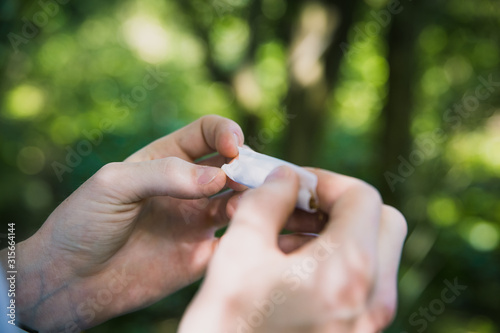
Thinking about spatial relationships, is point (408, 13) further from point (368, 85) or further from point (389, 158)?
point (368, 85)

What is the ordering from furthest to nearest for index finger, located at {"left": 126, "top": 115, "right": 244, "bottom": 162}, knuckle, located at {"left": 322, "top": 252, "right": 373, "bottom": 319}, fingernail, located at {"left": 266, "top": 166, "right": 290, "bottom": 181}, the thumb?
index finger, located at {"left": 126, "top": 115, "right": 244, "bottom": 162} → the thumb → fingernail, located at {"left": 266, "top": 166, "right": 290, "bottom": 181} → knuckle, located at {"left": 322, "top": 252, "right": 373, "bottom": 319}

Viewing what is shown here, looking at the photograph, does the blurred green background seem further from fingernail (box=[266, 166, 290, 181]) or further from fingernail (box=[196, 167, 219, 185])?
fingernail (box=[266, 166, 290, 181])

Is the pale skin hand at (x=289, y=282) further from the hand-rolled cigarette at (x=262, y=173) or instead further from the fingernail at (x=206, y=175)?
the fingernail at (x=206, y=175)

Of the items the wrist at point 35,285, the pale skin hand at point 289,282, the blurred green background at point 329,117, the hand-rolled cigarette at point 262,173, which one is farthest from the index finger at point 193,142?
the blurred green background at point 329,117

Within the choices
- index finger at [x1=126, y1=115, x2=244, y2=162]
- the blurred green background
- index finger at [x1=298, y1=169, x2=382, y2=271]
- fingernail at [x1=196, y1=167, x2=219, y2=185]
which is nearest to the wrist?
index finger at [x1=126, y1=115, x2=244, y2=162]

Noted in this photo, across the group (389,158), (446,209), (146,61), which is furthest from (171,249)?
(146,61)

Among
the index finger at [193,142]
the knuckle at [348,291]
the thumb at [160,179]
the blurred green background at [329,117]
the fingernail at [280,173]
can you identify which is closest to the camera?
the knuckle at [348,291]
